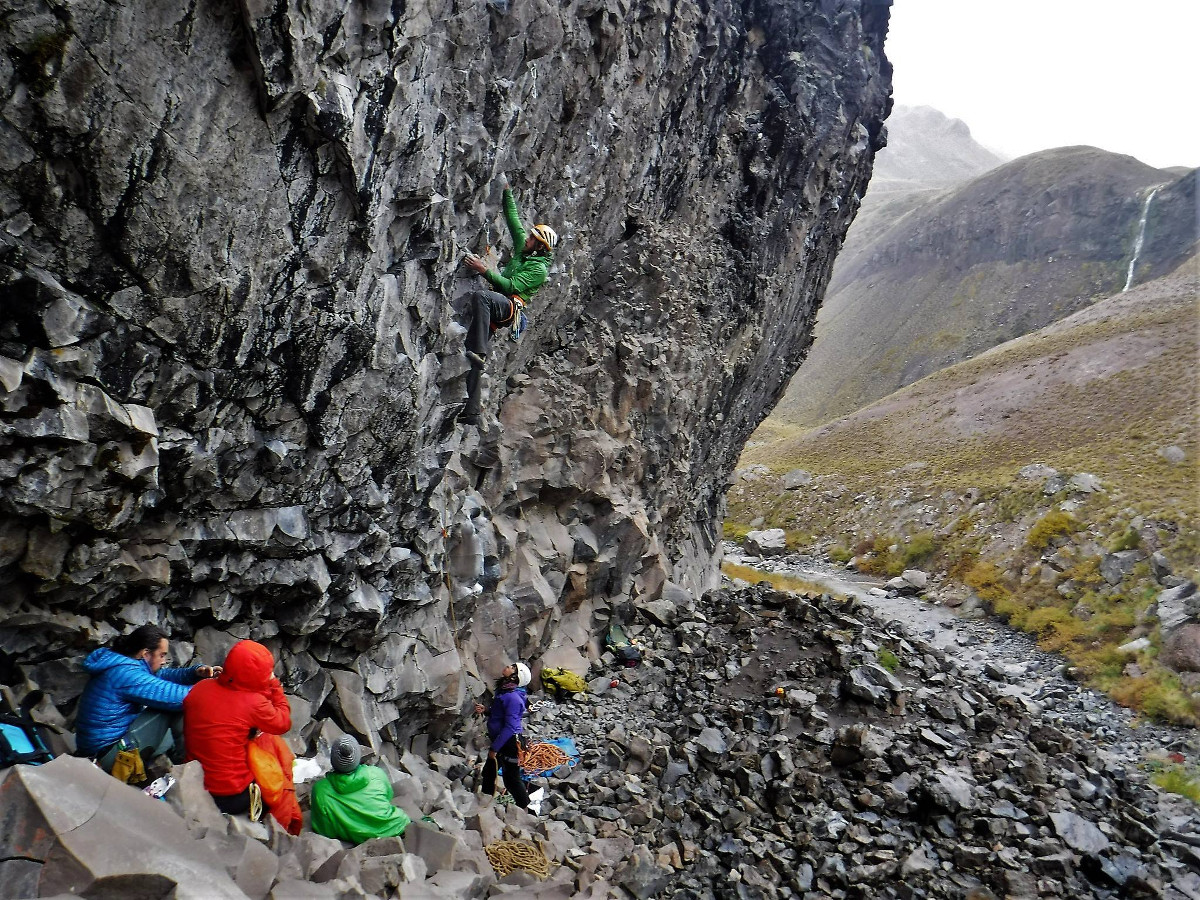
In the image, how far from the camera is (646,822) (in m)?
10.6

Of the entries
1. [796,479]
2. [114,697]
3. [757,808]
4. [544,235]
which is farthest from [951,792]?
[796,479]

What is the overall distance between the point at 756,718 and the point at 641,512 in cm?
661

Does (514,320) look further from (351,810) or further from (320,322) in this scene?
(351,810)

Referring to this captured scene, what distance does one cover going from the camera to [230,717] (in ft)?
20.2

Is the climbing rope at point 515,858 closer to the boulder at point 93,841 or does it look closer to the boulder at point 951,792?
the boulder at point 93,841

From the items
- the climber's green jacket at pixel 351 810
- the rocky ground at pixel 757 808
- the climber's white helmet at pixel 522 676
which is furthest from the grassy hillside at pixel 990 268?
the climber's green jacket at pixel 351 810

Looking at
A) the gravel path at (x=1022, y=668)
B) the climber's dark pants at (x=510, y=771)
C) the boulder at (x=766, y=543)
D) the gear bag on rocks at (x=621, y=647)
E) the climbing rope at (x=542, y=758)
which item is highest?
the climber's dark pants at (x=510, y=771)

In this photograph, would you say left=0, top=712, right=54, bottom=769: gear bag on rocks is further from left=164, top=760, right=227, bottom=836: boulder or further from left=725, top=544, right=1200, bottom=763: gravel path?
left=725, top=544, right=1200, bottom=763: gravel path

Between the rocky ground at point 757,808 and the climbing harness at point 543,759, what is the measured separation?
43cm

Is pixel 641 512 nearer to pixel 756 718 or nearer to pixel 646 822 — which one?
pixel 756 718

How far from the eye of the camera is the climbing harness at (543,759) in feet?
38.4

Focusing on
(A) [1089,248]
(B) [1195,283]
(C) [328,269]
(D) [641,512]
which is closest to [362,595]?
(C) [328,269]

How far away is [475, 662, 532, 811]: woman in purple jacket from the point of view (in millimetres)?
10203

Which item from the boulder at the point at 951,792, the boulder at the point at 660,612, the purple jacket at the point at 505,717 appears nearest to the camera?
the purple jacket at the point at 505,717
